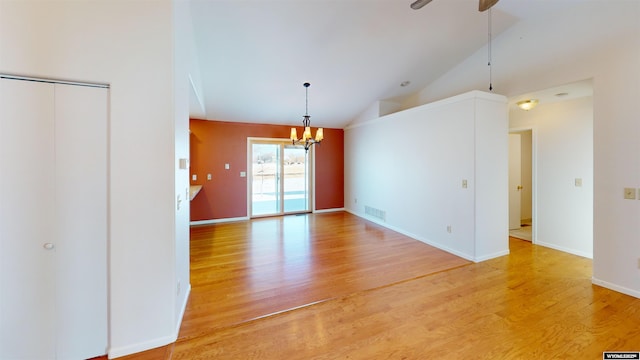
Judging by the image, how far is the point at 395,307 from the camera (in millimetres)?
2490

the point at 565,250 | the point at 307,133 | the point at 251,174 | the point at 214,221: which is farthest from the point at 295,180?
the point at 565,250

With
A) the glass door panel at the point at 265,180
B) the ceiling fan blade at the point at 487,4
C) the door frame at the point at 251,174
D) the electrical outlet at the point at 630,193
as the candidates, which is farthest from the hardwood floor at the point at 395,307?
the ceiling fan blade at the point at 487,4

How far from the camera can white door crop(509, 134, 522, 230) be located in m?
5.41

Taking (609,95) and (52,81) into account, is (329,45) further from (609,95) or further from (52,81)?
(609,95)

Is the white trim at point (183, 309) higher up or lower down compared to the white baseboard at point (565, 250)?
lower down

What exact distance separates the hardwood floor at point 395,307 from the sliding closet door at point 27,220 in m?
0.78

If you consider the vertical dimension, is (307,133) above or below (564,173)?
above

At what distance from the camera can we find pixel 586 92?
3627mm

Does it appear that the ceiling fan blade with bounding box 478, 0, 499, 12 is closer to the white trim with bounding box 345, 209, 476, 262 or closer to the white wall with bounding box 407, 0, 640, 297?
the white wall with bounding box 407, 0, 640, 297

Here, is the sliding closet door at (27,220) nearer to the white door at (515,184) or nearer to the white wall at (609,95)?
the white wall at (609,95)

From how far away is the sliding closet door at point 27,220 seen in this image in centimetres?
→ 167

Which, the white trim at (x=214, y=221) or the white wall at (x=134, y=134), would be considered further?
the white trim at (x=214, y=221)

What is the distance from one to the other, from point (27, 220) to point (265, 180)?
203 inches

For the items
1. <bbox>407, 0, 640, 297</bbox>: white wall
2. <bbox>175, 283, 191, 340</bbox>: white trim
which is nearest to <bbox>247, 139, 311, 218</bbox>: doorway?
<bbox>175, 283, 191, 340</bbox>: white trim
